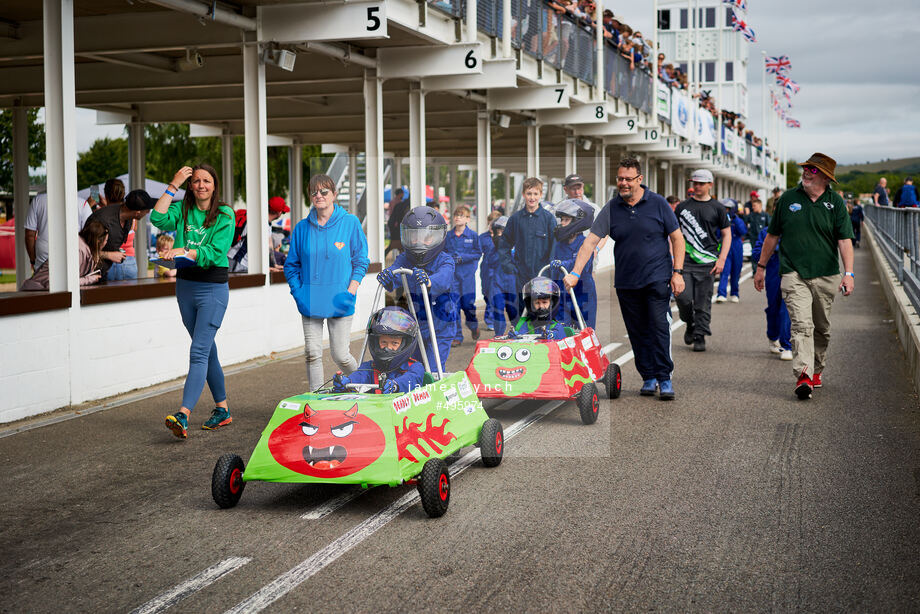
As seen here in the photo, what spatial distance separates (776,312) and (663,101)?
21.6 metres

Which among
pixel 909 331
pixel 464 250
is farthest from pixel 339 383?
pixel 909 331

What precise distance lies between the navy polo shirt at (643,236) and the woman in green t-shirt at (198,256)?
3.51m

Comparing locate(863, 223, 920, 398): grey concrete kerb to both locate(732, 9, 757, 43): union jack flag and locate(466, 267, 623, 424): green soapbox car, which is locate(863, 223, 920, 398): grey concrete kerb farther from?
locate(732, 9, 757, 43): union jack flag

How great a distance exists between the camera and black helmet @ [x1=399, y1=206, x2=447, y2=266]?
26.6ft

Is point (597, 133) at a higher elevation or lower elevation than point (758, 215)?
higher

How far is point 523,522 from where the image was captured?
5734 mm

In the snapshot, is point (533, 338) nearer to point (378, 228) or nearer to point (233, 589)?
point (233, 589)

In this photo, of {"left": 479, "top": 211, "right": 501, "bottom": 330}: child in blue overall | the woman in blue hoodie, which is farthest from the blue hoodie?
{"left": 479, "top": 211, "right": 501, "bottom": 330}: child in blue overall

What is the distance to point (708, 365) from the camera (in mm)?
11969

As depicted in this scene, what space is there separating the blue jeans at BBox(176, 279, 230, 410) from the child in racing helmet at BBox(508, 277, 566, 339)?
252cm

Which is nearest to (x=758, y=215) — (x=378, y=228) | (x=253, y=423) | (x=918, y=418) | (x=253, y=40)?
(x=378, y=228)

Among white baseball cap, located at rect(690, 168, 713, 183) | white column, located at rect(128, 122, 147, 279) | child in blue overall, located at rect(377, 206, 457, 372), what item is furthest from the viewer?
white column, located at rect(128, 122, 147, 279)

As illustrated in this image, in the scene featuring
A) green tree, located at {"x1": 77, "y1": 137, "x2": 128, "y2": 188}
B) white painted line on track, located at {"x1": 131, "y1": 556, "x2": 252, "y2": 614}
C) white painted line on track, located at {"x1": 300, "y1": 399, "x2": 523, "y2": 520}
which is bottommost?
white painted line on track, located at {"x1": 131, "y1": 556, "x2": 252, "y2": 614}

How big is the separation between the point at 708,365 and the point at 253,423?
5.48m
